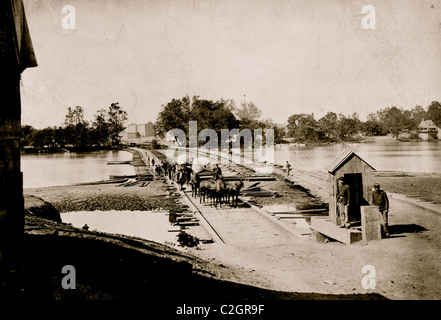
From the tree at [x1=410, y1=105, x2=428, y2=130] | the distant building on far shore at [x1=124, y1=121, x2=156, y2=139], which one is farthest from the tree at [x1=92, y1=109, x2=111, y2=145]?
the tree at [x1=410, y1=105, x2=428, y2=130]

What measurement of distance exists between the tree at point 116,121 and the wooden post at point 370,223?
84275 millimetres

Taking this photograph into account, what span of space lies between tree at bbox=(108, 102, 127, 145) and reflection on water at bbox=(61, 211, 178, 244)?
7203cm

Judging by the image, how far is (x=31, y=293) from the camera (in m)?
5.85

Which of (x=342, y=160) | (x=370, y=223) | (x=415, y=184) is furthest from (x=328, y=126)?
(x=370, y=223)

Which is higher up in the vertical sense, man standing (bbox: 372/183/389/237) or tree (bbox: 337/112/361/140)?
tree (bbox: 337/112/361/140)

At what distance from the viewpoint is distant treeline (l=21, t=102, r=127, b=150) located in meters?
72.7

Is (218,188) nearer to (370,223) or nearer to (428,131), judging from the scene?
(370,223)

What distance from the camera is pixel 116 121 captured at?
93.4 metres

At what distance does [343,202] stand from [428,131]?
229 feet

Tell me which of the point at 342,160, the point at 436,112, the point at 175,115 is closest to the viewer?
the point at 342,160

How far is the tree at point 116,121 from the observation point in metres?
→ 90.2

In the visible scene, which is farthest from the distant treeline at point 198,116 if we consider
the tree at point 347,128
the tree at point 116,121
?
the tree at point 347,128

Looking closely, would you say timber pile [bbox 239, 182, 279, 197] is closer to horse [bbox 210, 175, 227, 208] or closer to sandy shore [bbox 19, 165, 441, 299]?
horse [bbox 210, 175, 227, 208]
